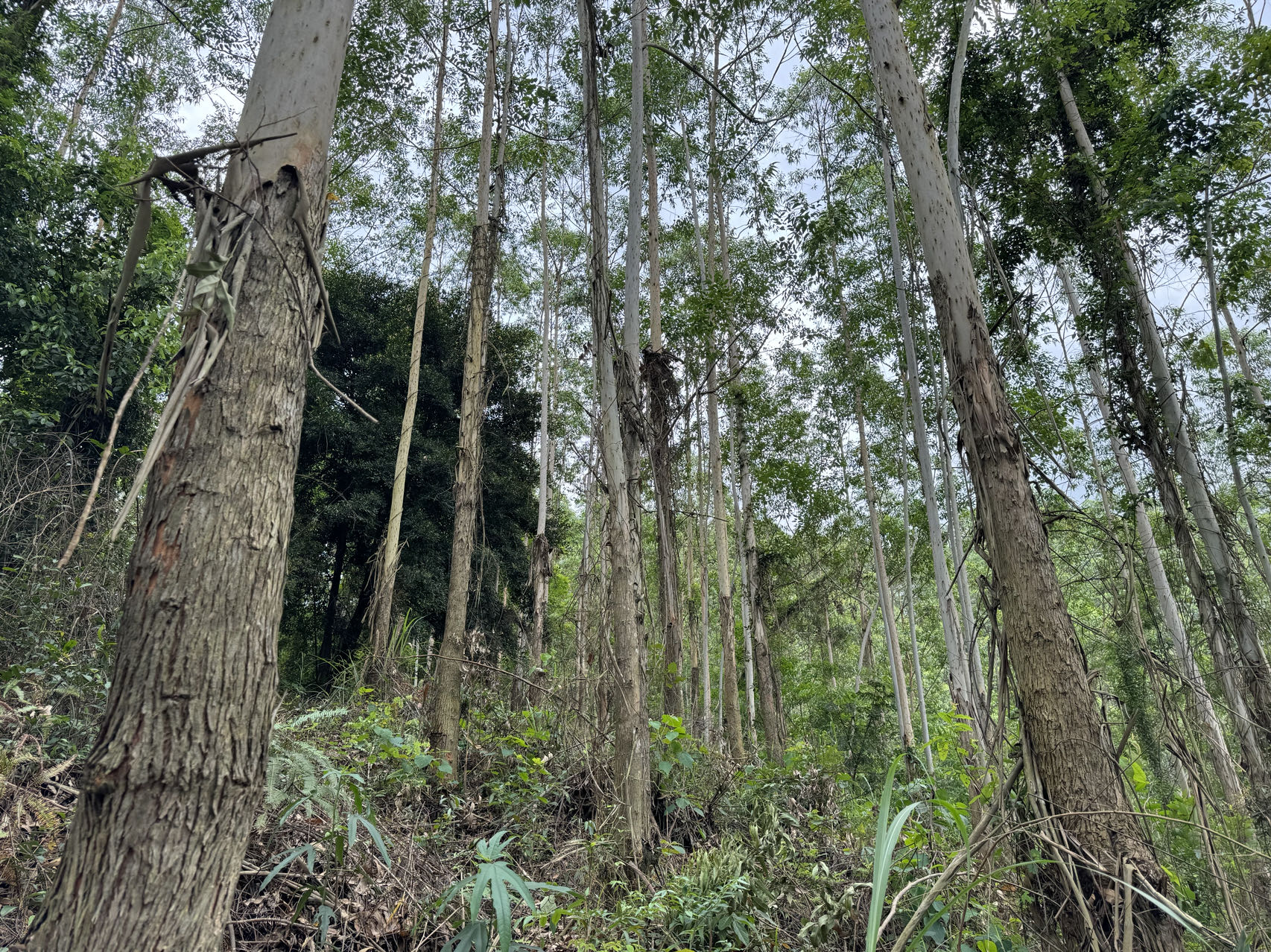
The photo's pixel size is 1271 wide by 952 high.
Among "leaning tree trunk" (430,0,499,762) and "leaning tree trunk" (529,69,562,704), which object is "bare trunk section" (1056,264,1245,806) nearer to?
"leaning tree trunk" (430,0,499,762)

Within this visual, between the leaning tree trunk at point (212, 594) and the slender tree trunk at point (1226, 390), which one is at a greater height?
the slender tree trunk at point (1226, 390)

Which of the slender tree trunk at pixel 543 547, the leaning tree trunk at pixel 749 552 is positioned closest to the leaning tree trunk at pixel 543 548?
the slender tree trunk at pixel 543 547

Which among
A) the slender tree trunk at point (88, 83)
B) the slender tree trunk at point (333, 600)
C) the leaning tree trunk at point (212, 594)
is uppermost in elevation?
the slender tree trunk at point (88, 83)

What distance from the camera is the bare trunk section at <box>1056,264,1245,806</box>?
21.3 ft

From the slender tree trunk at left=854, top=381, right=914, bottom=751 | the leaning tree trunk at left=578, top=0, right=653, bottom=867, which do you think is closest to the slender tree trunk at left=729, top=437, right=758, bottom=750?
the slender tree trunk at left=854, top=381, right=914, bottom=751

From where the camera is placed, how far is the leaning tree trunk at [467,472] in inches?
190

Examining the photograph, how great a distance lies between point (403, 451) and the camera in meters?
8.55

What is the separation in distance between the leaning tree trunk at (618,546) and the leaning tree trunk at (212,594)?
93.4 inches

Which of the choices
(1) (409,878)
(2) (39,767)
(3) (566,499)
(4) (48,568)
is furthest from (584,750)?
(3) (566,499)

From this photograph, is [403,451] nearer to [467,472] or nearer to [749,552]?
[467,472]

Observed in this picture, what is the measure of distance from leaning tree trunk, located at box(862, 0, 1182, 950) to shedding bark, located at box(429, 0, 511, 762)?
10.8ft

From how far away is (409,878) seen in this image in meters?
2.81

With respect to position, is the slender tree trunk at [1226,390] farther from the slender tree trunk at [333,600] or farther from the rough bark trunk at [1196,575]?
the slender tree trunk at [333,600]

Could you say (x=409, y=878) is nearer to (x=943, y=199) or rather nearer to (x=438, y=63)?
(x=943, y=199)
